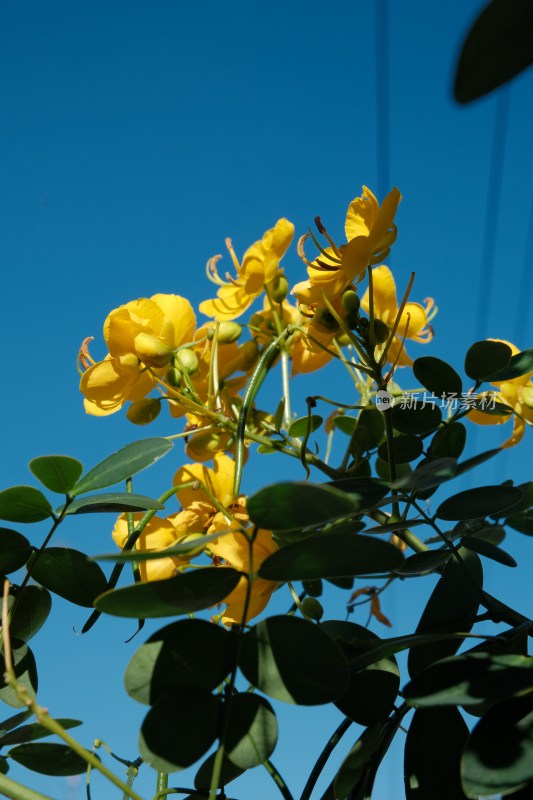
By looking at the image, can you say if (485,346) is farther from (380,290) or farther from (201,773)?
(201,773)

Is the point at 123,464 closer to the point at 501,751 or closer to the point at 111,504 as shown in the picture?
the point at 111,504

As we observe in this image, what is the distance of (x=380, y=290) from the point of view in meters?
0.94

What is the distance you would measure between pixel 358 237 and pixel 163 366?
0.25 m

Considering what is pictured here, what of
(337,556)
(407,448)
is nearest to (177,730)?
(337,556)

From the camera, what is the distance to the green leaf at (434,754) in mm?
533

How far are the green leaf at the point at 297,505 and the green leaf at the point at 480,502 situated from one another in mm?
218

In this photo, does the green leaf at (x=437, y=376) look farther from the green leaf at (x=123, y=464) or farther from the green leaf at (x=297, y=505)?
the green leaf at (x=297, y=505)

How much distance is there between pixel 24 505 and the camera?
2.10ft

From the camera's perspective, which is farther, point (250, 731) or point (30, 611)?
point (30, 611)

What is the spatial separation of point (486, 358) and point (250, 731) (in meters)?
0.43

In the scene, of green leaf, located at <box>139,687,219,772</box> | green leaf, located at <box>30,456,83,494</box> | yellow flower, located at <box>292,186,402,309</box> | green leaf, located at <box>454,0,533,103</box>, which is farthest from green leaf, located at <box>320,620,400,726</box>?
green leaf, located at <box>454,0,533,103</box>

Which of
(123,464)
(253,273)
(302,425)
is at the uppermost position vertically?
(253,273)

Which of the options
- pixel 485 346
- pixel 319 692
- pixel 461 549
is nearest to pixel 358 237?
pixel 485 346

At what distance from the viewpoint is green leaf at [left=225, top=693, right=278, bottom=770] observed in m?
0.50
